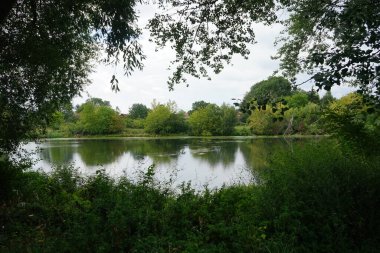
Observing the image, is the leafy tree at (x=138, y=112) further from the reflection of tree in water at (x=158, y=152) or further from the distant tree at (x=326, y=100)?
the distant tree at (x=326, y=100)

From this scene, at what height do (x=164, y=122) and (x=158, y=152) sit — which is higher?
(x=164, y=122)

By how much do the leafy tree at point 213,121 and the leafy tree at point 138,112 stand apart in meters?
27.3

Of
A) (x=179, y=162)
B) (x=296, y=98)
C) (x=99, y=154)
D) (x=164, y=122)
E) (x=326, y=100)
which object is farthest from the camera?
(x=164, y=122)

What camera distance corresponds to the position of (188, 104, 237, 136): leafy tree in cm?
6300

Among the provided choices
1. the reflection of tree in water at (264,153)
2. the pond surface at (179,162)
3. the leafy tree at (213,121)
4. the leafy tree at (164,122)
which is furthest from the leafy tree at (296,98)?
the leafy tree at (164,122)

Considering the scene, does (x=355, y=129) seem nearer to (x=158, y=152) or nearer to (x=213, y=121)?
(x=158, y=152)

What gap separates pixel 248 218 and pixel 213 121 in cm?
6040

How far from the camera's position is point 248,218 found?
464 centimetres

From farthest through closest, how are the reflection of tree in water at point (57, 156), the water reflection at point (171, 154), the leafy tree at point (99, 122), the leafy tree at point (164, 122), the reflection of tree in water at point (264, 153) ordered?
the leafy tree at point (99, 122)
the leafy tree at point (164, 122)
the reflection of tree in water at point (57, 156)
the water reflection at point (171, 154)
the reflection of tree in water at point (264, 153)

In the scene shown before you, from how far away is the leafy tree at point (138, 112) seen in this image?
90.5 m

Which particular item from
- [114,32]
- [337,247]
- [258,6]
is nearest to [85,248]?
[337,247]

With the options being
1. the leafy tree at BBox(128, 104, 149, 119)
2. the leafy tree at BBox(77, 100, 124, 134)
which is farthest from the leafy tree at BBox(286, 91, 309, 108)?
the leafy tree at BBox(128, 104, 149, 119)

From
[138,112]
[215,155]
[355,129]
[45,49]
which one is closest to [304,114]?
[355,129]

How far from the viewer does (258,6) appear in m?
5.38
